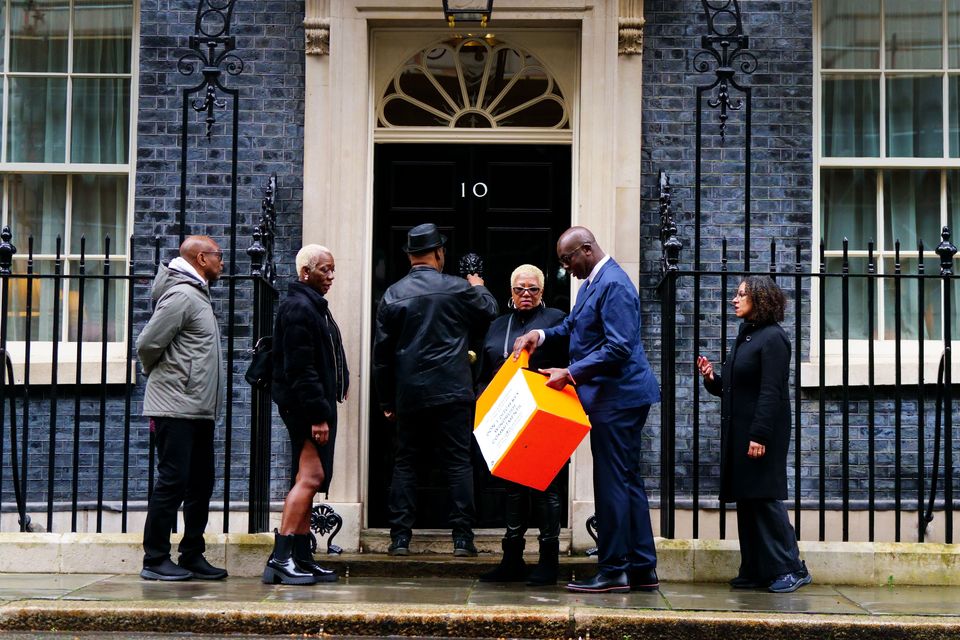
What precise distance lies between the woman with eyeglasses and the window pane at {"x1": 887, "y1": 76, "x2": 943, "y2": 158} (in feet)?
9.96

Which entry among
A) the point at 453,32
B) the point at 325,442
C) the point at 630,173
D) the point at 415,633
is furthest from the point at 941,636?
the point at 453,32

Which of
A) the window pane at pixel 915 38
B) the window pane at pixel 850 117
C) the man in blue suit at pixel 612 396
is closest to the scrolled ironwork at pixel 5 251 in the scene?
the man in blue suit at pixel 612 396

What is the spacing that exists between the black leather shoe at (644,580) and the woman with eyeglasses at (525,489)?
0.41 metres

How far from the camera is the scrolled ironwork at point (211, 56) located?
848 centimetres

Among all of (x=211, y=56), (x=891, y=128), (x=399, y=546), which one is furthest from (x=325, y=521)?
(x=891, y=128)

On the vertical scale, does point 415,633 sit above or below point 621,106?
below

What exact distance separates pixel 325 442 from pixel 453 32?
3282mm

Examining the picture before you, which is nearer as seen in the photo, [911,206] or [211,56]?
[211,56]

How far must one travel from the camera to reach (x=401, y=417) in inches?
312

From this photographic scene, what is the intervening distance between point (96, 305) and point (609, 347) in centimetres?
392

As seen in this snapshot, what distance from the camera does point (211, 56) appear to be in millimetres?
8477

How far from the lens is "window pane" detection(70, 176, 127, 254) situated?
9289 mm

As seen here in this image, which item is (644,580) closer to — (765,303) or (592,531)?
(592,531)

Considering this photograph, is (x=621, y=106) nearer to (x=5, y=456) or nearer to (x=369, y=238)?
(x=369, y=238)
